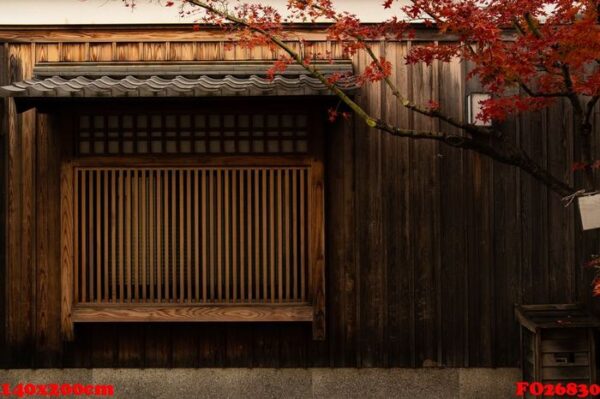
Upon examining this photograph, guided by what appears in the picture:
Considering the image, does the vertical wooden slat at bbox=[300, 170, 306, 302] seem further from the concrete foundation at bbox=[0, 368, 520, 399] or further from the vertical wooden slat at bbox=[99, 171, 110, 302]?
the vertical wooden slat at bbox=[99, 171, 110, 302]

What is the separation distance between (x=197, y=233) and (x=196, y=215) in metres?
0.24

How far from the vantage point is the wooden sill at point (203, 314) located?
920cm

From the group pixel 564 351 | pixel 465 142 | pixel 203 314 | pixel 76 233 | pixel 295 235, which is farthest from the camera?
pixel 76 233

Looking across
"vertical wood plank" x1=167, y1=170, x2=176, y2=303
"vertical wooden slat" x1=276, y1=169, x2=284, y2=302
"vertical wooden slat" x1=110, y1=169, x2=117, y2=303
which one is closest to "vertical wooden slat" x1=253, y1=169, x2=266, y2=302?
"vertical wooden slat" x1=276, y1=169, x2=284, y2=302

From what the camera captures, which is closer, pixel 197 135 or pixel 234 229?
pixel 234 229

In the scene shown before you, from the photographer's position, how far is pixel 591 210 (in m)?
6.84

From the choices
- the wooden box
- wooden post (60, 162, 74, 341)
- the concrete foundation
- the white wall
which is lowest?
the concrete foundation

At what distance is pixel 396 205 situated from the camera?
31.2 ft

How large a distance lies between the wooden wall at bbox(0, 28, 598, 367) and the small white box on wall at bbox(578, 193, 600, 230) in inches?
104

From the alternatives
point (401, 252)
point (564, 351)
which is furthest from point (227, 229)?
point (564, 351)

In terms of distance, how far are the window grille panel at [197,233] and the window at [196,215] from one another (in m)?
0.01

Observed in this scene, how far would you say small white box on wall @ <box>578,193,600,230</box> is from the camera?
6.82 metres

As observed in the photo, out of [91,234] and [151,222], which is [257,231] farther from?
[91,234]

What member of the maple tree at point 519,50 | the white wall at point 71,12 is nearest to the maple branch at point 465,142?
the maple tree at point 519,50
